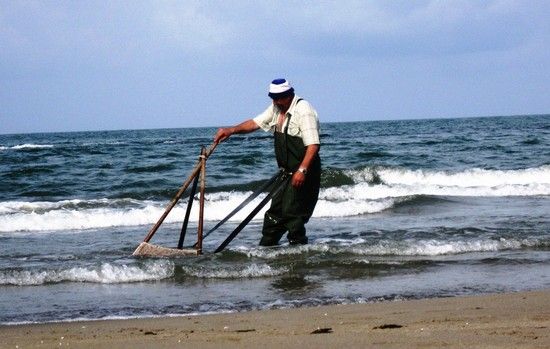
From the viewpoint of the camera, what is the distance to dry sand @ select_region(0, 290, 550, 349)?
3920mm

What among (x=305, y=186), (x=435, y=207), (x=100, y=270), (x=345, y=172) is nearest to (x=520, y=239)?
(x=305, y=186)

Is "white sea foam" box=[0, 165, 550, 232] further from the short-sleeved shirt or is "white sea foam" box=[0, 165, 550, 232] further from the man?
the short-sleeved shirt

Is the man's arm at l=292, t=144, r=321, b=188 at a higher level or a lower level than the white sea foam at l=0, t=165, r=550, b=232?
higher

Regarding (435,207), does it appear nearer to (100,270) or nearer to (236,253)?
(236,253)

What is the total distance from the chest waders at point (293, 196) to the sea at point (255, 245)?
217mm

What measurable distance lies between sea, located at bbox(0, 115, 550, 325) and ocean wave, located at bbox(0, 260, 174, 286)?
11 millimetres

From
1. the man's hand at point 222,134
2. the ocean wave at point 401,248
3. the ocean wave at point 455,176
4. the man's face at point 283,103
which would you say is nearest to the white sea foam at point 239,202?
the ocean wave at point 455,176

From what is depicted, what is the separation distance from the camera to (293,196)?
23.7 ft

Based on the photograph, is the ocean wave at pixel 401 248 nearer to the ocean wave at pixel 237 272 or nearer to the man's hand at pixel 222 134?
the ocean wave at pixel 237 272

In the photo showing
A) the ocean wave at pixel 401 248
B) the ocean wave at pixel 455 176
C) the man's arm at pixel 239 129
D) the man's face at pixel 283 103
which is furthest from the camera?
the ocean wave at pixel 455 176

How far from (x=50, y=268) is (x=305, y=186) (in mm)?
2323

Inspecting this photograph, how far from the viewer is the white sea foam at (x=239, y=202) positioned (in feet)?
40.6

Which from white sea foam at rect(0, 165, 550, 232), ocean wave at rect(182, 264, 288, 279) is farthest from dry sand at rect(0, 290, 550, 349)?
white sea foam at rect(0, 165, 550, 232)

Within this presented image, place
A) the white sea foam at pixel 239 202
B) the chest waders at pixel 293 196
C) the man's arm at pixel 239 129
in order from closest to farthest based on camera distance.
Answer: the chest waders at pixel 293 196 → the man's arm at pixel 239 129 → the white sea foam at pixel 239 202
